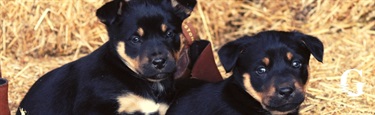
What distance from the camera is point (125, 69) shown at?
531 cm

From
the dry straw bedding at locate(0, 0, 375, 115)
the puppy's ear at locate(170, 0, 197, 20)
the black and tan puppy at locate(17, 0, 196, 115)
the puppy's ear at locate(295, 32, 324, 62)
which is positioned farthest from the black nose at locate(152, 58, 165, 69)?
the dry straw bedding at locate(0, 0, 375, 115)

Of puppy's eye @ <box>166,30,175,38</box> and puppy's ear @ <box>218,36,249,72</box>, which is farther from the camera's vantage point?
puppy's eye @ <box>166,30,175,38</box>

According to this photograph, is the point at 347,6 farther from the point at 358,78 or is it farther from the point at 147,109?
the point at 147,109

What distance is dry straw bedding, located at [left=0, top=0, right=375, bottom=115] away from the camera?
22.9 ft

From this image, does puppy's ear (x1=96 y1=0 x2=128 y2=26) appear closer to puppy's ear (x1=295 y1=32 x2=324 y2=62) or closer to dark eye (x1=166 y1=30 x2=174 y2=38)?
dark eye (x1=166 y1=30 x2=174 y2=38)

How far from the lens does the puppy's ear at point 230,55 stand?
16.1 ft

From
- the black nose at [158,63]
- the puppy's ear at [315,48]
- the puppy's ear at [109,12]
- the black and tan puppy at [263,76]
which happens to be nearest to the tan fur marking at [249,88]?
the black and tan puppy at [263,76]

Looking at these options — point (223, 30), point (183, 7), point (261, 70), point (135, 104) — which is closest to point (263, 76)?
point (261, 70)

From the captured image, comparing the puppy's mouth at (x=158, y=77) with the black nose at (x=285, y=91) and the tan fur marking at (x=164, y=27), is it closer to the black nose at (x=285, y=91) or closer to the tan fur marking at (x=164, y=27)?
the tan fur marking at (x=164, y=27)

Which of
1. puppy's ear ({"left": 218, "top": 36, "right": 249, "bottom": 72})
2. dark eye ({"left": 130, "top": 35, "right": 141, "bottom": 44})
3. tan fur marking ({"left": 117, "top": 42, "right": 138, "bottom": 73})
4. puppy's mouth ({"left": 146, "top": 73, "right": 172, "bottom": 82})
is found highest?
dark eye ({"left": 130, "top": 35, "right": 141, "bottom": 44})

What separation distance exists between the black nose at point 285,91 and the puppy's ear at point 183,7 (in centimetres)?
98

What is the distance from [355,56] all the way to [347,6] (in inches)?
30.1

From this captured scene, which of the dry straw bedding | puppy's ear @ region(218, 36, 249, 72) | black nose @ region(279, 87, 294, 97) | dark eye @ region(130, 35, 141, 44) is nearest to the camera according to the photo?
black nose @ region(279, 87, 294, 97)

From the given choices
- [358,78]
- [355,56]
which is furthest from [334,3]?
[358,78]
